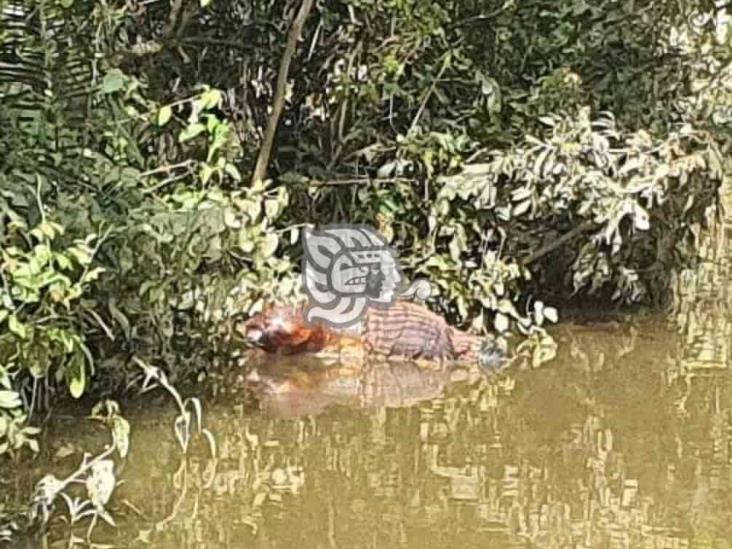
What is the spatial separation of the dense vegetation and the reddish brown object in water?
5.7 inches

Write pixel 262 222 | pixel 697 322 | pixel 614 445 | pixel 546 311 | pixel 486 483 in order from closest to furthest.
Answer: pixel 486 483 < pixel 614 445 < pixel 262 222 < pixel 546 311 < pixel 697 322

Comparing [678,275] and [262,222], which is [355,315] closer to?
[262,222]

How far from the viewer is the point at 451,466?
15.8ft

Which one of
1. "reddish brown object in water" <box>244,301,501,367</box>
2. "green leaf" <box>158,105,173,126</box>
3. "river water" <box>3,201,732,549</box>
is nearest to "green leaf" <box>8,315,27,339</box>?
"river water" <box>3,201,732,549</box>

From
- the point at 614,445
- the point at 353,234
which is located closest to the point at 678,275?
the point at 353,234

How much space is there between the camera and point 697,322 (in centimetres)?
688

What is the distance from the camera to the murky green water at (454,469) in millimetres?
4219

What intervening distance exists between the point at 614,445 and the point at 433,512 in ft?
3.04

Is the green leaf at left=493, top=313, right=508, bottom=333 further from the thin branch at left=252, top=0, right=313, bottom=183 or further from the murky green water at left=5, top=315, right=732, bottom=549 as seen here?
the thin branch at left=252, top=0, right=313, bottom=183

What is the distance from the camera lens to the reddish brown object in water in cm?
614

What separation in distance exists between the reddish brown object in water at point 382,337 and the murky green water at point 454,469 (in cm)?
28

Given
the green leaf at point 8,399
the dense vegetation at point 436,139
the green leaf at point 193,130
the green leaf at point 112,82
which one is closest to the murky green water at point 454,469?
the green leaf at point 8,399

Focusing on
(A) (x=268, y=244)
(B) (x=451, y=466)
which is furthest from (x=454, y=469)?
(A) (x=268, y=244)

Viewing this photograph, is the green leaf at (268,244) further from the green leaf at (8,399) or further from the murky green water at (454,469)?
the green leaf at (8,399)
